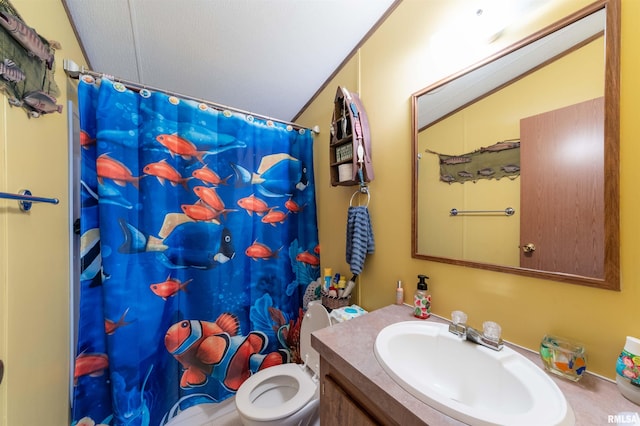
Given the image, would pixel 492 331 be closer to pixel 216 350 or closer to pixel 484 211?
pixel 484 211

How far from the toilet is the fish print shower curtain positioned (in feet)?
0.79

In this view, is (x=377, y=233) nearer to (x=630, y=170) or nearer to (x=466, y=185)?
(x=466, y=185)

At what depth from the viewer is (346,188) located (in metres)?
1.46

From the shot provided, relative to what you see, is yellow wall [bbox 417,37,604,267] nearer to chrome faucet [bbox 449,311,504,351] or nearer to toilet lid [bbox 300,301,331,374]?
chrome faucet [bbox 449,311,504,351]

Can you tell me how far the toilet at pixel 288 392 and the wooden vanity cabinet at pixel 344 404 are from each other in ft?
1.34

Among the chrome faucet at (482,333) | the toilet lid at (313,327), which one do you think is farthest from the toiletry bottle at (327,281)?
the chrome faucet at (482,333)

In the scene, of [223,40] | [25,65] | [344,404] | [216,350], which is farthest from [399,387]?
[223,40]

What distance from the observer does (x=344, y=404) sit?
68 cm

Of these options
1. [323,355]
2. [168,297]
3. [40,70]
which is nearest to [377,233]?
[323,355]

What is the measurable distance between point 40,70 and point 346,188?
1432 millimetres

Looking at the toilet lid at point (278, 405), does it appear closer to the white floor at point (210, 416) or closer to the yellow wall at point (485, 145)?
the white floor at point (210, 416)

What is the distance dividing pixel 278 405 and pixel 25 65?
6.08 ft

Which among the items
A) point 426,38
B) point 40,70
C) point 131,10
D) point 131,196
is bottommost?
point 131,196

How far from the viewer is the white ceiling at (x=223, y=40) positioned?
1053mm
